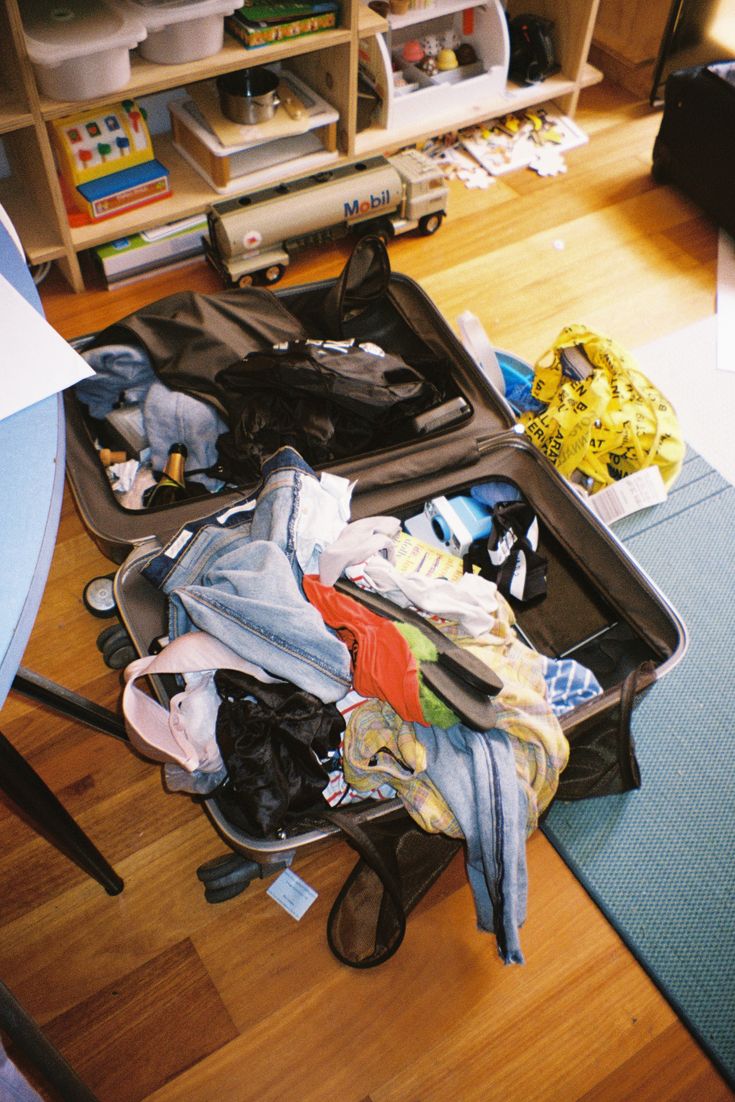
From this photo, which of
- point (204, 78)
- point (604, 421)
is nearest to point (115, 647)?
point (604, 421)

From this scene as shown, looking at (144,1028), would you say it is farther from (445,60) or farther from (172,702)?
(445,60)

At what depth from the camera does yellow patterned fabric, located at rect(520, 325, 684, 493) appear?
1591 mm

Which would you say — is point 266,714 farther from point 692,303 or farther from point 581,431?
point 692,303

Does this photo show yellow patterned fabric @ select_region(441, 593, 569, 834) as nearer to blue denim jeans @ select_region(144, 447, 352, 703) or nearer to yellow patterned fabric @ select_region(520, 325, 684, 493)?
blue denim jeans @ select_region(144, 447, 352, 703)

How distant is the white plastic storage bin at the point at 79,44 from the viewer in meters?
1.54

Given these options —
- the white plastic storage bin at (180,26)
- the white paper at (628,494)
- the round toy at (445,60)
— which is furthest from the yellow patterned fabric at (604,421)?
the round toy at (445,60)

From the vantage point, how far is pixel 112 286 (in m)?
1.98

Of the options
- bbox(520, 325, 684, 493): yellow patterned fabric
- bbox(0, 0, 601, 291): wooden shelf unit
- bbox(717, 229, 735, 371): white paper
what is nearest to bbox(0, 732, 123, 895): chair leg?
bbox(520, 325, 684, 493): yellow patterned fabric

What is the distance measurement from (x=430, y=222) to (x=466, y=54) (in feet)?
1.82

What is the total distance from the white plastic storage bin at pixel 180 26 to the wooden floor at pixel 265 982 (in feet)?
3.78

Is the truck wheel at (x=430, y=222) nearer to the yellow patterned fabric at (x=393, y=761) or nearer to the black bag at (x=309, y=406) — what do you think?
the black bag at (x=309, y=406)

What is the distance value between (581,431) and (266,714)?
2.78 feet

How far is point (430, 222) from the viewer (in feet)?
7.03

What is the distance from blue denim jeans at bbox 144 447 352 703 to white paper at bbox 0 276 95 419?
0.39m
